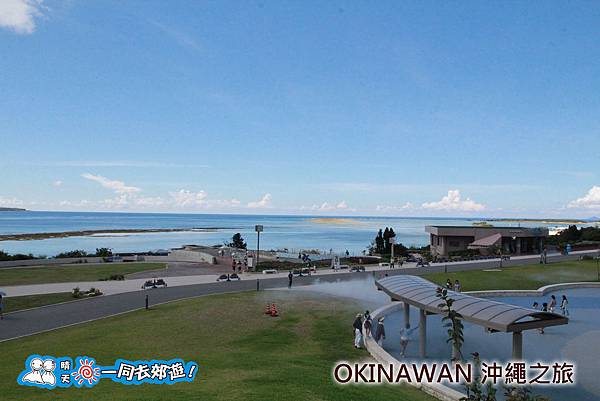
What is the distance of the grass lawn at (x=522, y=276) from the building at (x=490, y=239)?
14556 millimetres

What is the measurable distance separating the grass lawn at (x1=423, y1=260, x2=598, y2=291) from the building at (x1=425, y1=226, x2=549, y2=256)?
1456cm

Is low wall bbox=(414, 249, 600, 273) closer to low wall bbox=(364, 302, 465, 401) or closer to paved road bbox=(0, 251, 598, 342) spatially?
paved road bbox=(0, 251, 598, 342)

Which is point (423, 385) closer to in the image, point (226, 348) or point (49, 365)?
point (226, 348)

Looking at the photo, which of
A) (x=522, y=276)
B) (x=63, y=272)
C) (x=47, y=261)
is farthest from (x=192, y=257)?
(x=522, y=276)

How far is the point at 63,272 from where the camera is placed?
3969cm

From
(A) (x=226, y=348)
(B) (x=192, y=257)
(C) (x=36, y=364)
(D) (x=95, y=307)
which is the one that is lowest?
(D) (x=95, y=307)

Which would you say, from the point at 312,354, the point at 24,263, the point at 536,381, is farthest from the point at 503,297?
the point at 24,263

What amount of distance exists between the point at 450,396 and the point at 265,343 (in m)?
7.44

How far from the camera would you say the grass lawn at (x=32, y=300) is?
24.6m

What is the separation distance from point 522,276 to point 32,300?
37449 millimetres

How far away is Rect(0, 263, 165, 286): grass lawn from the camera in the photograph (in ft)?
114

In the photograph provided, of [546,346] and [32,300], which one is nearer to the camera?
[546,346]

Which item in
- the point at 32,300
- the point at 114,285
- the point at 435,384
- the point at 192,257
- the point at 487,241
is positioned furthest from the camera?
the point at 487,241

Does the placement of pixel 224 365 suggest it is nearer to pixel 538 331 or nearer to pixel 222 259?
pixel 538 331
